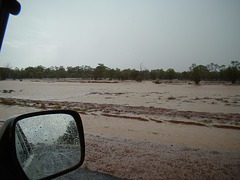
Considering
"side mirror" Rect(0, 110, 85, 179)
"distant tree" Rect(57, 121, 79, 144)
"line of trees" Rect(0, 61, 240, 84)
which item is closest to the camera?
"side mirror" Rect(0, 110, 85, 179)

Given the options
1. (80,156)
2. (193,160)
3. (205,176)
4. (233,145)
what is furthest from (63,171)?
(233,145)

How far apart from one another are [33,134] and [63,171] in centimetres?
39

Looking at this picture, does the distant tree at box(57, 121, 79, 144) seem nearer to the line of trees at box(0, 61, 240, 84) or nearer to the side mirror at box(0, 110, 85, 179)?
the side mirror at box(0, 110, 85, 179)

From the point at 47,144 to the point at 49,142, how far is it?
32 mm

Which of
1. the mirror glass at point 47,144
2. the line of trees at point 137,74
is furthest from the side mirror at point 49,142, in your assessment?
the line of trees at point 137,74

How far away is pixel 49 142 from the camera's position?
1469mm

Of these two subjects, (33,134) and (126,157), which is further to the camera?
(126,157)

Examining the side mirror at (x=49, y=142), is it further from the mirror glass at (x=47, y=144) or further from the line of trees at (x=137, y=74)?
the line of trees at (x=137, y=74)

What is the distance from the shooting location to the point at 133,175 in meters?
2.69

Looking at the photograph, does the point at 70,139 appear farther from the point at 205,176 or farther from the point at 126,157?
the point at 205,176

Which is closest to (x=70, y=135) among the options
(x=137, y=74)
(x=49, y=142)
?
(x=49, y=142)

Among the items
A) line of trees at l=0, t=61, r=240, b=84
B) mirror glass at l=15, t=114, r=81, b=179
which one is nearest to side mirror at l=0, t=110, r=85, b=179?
mirror glass at l=15, t=114, r=81, b=179

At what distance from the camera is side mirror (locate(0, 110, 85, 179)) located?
46.5 inches

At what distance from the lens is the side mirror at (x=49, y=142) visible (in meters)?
1.18
